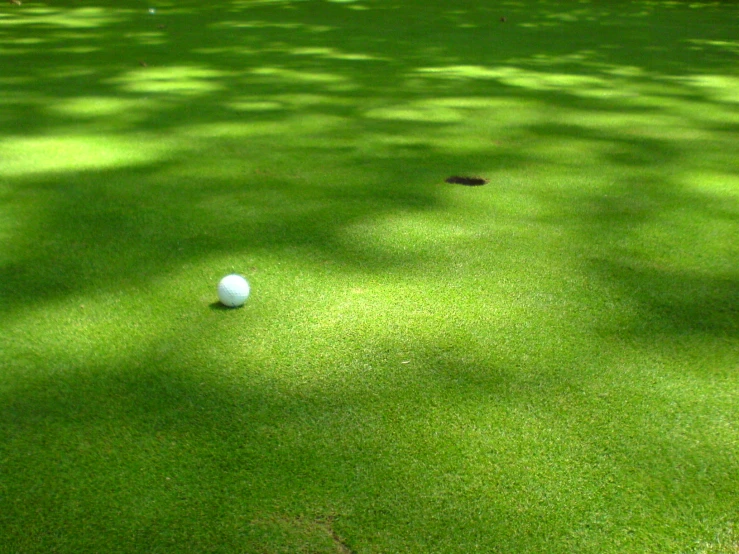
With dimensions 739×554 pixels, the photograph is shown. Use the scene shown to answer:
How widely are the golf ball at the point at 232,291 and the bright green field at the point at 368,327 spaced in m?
0.05

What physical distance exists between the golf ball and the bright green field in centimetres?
5

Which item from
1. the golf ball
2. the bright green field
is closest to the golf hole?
the bright green field

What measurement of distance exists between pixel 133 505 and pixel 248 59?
18.8 feet

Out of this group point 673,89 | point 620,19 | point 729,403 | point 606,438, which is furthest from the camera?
point 620,19

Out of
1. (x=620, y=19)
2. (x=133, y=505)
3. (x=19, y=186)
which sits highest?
(x=620, y=19)

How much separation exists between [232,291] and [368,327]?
45 cm

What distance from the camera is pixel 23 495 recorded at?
1.55m

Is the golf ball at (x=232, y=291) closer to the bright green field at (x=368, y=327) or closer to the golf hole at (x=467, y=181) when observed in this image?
the bright green field at (x=368, y=327)

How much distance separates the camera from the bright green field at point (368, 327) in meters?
1.53

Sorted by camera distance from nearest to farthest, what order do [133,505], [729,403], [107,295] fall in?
[133,505], [729,403], [107,295]

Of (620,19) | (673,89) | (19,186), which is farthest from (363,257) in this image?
(620,19)

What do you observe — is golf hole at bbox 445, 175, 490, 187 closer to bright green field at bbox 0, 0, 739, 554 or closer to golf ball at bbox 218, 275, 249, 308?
bright green field at bbox 0, 0, 739, 554

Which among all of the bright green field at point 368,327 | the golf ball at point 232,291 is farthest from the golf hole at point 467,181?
the golf ball at point 232,291

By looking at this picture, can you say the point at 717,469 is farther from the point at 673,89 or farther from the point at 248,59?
the point at 248,59
